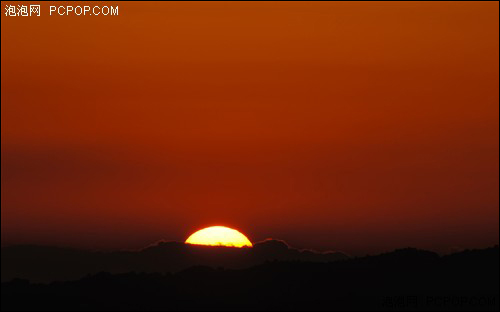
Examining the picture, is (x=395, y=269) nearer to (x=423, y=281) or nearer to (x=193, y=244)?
(x=423, y=281)

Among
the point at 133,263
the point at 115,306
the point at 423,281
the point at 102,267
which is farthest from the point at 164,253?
the point at 423,281

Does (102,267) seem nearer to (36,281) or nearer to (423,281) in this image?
(36,281)

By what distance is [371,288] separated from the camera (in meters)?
86.1

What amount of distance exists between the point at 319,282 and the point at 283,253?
32.3m

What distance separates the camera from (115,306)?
8450 centimetres

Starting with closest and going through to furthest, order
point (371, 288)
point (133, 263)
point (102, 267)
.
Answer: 1. point (371, 288)
2. point (102, 267)
3. point (133, 263)

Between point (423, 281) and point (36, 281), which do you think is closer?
point (423, 281)

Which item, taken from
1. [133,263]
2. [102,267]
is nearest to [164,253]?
[133,263]

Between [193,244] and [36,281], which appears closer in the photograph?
[36,281]

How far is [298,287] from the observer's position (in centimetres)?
8669

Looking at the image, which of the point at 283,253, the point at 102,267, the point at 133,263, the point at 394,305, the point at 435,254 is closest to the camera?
the point at 394,305

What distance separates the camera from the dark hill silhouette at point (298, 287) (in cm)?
8294

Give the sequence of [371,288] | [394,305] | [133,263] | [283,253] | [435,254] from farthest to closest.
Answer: [283,253]
[133,263]
[435,254]
[371,288]
[394,305]

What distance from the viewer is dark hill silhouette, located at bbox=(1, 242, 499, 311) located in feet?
272
